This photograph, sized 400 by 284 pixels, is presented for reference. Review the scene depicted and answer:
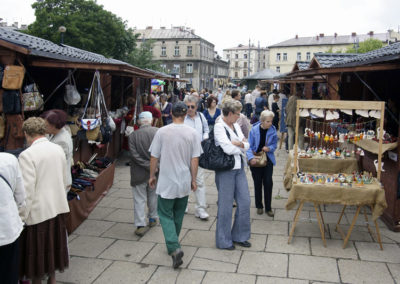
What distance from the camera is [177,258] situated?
163 inches

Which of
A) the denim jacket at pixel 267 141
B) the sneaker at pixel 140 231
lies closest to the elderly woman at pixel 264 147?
the denim jacket at pixel 267 141

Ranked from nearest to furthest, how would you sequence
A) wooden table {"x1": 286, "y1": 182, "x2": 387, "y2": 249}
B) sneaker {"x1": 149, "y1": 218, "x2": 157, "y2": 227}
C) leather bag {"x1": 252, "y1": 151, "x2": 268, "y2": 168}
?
wooden table {"x1": 286, "y1": 182, "x2": 387, "y2": 249} → sneaker {"x1": 149, "y1": 218, "x2": 157, "y2": 227} → leather bag {"x1": 252, "y1": 151, "x2": 268, "y2": 168}

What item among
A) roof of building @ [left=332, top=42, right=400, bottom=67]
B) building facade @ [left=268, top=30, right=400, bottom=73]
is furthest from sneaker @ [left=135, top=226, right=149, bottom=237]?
building facade @ [left=268, top=30, right=400, bottom=73]

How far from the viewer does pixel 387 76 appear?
23.1ft

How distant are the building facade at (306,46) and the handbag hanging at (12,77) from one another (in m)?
66.6

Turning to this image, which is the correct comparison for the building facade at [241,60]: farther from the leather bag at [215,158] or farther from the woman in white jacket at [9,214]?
the woman in white jacket at [9,214]

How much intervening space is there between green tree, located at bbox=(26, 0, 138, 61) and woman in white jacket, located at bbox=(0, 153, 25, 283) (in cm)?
3094

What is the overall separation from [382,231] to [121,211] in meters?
3.88

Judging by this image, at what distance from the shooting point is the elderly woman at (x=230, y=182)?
14.8ft

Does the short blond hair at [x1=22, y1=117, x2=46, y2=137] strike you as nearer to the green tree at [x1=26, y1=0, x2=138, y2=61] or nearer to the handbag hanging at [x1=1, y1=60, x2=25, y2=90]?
the handbag hanging at [x1=1, y1=60, x2=25, y2=90]

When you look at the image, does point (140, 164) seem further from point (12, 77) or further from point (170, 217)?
point (12, 77)

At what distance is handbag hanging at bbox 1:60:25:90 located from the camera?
4777 mm

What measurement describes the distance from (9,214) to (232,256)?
261 centimetres

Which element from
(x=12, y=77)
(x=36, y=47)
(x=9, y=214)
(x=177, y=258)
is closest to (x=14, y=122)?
(x=12, y=77)
